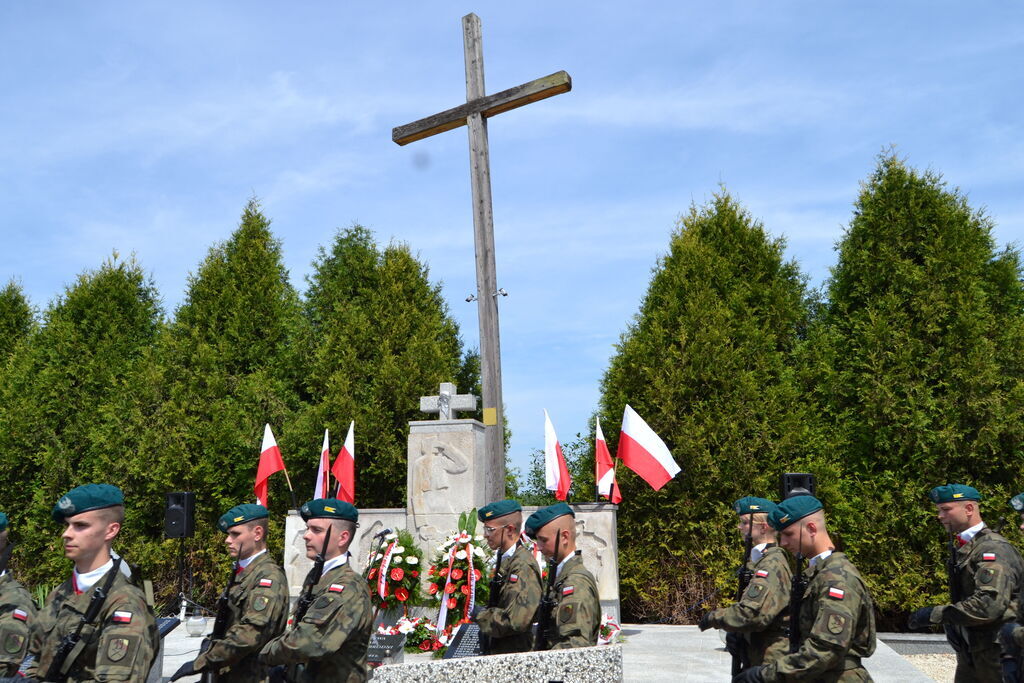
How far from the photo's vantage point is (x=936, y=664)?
9992 mm

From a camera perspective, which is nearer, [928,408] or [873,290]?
[928,408]

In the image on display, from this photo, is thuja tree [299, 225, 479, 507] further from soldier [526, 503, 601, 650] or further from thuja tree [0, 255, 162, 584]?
soldier [526, 503, 601, 650]

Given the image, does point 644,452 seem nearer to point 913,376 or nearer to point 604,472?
point 604,472

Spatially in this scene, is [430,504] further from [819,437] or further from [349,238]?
[349,238]

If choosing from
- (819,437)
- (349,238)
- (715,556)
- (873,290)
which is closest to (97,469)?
(349,238)

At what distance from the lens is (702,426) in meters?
13.5

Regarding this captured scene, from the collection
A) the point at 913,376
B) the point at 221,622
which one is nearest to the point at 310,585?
the point at 221,622

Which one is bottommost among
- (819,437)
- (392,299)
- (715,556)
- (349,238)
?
(715,556)

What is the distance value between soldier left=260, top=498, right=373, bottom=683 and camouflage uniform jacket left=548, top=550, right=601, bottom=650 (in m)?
1.11

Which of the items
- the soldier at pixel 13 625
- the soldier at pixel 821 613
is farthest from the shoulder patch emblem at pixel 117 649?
the soldier at pixel 821 613

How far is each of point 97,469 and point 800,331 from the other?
13.2 m

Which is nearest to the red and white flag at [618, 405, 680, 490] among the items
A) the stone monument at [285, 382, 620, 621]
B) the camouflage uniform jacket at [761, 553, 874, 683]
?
the stone monument at [285, 382, 620, 621]

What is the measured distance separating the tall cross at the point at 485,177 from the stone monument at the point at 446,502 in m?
0.24

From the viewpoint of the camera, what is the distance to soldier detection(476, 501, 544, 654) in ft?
17.3
